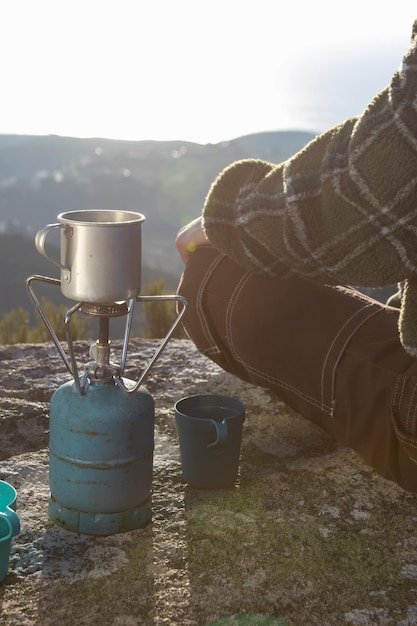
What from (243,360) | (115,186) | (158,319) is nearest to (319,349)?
(243,360)

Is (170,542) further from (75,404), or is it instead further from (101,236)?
(101,236)

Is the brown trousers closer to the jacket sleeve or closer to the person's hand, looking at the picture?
the person's hand

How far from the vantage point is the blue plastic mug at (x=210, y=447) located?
5.91 feet

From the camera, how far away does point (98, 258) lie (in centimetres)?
152

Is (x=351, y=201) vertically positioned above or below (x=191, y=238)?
above

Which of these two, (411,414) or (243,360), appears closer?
(411,414)

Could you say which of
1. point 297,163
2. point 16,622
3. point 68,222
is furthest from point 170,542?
point 297,163

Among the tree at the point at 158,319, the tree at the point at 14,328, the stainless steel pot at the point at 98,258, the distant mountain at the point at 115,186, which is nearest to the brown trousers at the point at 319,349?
the stainless steel pot at the point at 98,258

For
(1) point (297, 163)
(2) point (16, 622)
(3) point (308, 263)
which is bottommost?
(2) point (16, 622)

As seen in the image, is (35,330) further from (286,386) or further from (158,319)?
(286,386)

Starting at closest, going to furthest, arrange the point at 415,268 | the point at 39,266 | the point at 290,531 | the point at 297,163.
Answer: the point at 415,268 → the point at 297,163 → the point at 290,531 → the point at 39,266

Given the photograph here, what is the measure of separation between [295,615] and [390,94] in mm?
1004

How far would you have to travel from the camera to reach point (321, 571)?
4.99ft

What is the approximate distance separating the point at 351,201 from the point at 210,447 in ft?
2.37
